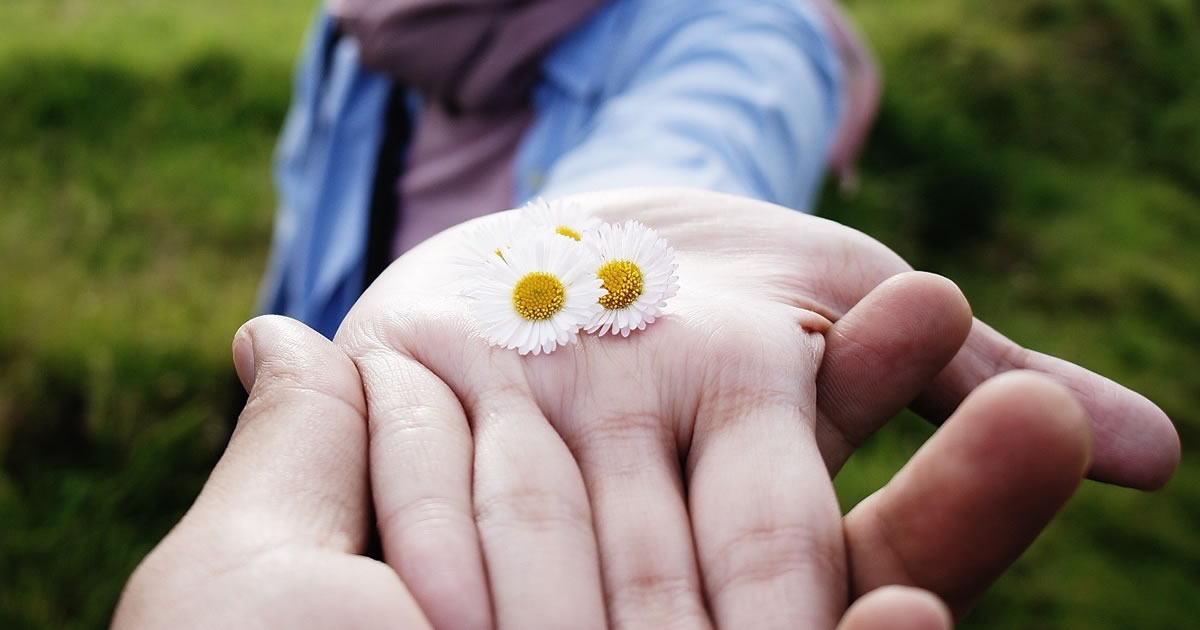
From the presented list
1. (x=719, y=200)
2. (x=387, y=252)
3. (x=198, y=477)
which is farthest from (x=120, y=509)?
(x=719, y=200)

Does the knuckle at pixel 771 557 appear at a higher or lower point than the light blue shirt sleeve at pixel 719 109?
lower

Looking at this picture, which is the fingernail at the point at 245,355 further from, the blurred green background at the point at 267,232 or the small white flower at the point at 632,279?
the blurred green background at the point at 267,232

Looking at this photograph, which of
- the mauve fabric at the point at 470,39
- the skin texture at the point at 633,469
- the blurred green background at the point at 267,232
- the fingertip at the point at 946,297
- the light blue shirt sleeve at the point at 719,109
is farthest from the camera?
the blurred green background at the point at 267,232

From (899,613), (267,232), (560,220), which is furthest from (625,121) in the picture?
(267,232)

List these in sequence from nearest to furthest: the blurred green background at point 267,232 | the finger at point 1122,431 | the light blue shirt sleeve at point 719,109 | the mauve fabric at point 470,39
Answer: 1. the finger at point 1122,431
2. the light blue shirt sleeve at point 719,109
3. the mauve fabric at point 470,39
4. the blurred green background at point 267,232

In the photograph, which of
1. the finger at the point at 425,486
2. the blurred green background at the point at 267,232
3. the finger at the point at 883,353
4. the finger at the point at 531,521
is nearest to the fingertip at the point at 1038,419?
the finger at the point at 883,353

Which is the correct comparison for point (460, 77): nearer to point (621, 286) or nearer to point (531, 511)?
point (621, 286)
